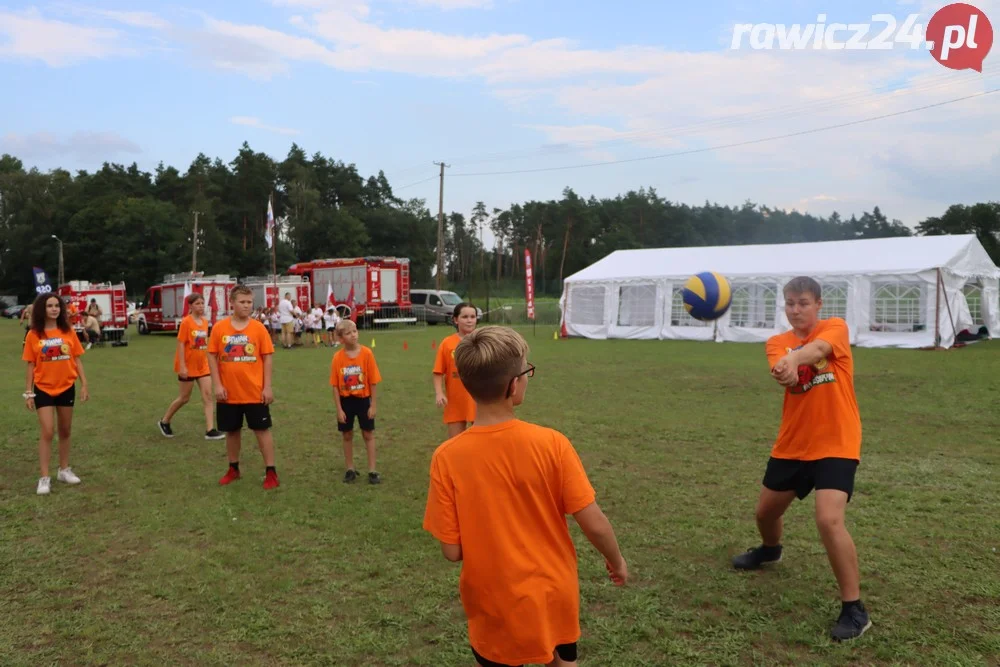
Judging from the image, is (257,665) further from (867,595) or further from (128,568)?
(867,595)

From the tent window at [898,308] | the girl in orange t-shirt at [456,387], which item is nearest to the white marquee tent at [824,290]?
the tent window at [898,308]

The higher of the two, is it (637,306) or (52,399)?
(637,306)

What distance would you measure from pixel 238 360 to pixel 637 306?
69.2 feet

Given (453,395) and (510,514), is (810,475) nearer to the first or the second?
(510,514)

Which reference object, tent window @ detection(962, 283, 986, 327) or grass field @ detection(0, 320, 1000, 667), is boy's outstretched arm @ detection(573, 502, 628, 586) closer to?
grass field @ detection(0, 320, 1000, 667)

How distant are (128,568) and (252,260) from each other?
67871mm

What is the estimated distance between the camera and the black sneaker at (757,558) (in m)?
4.49

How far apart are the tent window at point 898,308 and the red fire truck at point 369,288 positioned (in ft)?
70.6

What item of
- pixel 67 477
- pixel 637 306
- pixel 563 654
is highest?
pixel 637 306

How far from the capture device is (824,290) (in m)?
22.0

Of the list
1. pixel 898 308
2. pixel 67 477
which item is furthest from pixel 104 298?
pixel 898 308

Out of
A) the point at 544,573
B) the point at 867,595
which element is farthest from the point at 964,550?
the point at 544,573

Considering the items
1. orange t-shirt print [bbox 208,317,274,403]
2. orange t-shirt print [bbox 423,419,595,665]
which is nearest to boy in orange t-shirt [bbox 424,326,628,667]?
orange t-shirt print [bbox 423,419,595,665]

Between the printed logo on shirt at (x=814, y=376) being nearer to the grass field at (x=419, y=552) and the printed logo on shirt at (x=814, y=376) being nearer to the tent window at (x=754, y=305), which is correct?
the grass field at (x=419, y=552)
